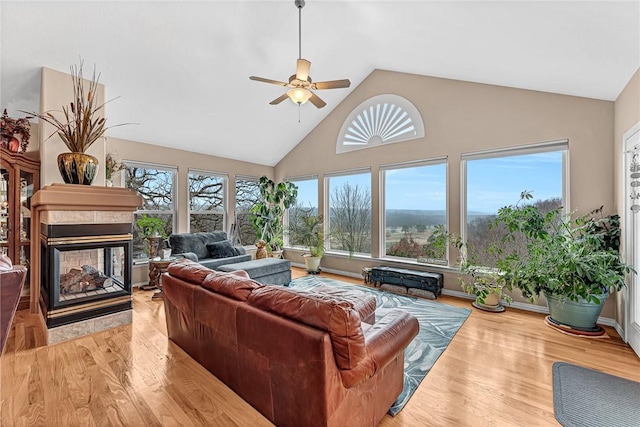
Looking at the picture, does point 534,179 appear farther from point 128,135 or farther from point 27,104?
point 27,104

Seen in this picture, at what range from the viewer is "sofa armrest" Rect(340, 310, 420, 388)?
1.40 m

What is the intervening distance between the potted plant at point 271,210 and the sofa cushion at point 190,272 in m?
3.69

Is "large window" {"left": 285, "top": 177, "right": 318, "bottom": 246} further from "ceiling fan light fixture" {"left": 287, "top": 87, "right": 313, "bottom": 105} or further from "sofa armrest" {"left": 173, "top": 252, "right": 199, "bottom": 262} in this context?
"ceiling fan light fixture" {"left": 287, "top": 87, "right": 313, "bottom": 105}

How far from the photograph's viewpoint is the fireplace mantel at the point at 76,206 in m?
2.75

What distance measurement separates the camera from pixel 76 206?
287 centimetres

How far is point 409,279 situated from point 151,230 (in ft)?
14.1

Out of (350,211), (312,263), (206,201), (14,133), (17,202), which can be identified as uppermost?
(14,133)

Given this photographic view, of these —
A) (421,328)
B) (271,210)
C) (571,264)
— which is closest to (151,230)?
(271,210)

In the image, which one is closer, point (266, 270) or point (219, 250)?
point (266, 270)

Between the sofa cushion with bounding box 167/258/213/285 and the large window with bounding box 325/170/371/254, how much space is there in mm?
3649

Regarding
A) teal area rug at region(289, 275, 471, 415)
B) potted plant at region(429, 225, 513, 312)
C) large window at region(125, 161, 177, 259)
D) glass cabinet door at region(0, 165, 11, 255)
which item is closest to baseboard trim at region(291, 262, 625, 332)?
potted plant at region(429, 225, 513, 312)

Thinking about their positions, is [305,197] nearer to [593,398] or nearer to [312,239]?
[312,239]

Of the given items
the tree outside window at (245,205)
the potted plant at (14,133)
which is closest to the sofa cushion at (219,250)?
the tree outside window at (245,205)

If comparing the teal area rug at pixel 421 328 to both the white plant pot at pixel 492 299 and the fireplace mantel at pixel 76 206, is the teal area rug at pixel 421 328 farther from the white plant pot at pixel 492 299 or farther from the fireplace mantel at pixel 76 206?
the fireplace mantel at pixel 76 206
